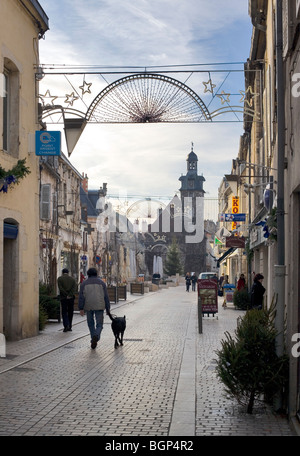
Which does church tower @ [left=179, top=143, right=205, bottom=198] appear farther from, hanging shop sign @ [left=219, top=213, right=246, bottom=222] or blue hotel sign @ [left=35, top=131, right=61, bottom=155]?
blue hotel sign @ [left=35, top=131, right=61, bottom=155]

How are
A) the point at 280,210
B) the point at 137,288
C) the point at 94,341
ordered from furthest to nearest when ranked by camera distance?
1. the point at 137,288
2. the point at 94,341
3. the point at 280,210

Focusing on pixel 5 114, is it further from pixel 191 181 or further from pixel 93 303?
pixel 191 181

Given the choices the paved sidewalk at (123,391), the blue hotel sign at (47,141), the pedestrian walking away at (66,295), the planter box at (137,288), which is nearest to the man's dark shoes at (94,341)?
the paved sidewalk at (123,391)

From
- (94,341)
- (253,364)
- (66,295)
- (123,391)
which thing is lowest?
(123,391)

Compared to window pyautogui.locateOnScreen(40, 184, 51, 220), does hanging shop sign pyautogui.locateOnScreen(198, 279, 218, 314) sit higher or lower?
lower

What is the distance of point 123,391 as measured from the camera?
9086 mm

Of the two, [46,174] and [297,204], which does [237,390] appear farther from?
[46,174]

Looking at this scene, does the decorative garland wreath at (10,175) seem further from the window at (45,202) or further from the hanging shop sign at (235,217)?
the window at (45,202)

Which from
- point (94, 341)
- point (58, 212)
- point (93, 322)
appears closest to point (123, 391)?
point (94, 341)

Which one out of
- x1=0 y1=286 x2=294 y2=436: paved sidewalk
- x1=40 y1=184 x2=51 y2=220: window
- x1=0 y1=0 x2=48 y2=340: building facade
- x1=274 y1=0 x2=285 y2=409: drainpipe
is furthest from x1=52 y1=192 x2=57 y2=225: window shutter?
x1=274 y1=0 x2=285 y2=409: drainpipe

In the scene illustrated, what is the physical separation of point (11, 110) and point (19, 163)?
6.81 feet

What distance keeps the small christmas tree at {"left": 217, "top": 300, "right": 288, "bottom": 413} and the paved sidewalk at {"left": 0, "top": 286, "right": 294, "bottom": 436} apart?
27 cm

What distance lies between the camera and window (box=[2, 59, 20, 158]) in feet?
47.7

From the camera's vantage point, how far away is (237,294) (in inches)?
1072
